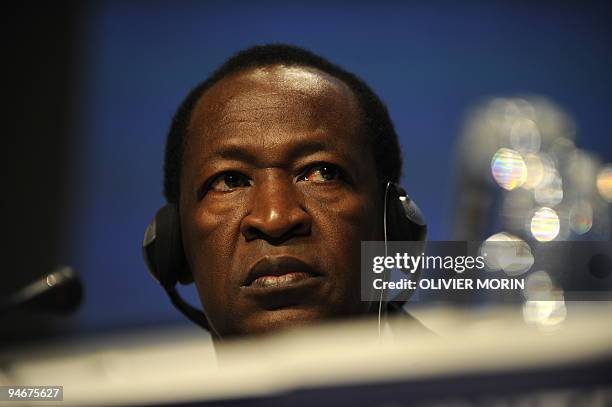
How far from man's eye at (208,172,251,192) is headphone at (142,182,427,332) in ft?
0.37

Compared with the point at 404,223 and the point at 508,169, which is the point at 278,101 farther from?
the point at 508,169

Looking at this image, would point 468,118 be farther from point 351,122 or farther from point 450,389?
point 450,389

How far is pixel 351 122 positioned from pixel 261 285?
287 mm

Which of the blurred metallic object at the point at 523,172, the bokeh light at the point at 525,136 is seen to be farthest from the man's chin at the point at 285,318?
the bokeh light at the point at 525,136

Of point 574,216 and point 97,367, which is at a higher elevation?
point 574,216

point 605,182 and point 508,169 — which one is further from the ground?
point 508,169

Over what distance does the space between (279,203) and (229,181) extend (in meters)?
0.11

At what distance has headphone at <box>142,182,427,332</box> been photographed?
1.32 meters

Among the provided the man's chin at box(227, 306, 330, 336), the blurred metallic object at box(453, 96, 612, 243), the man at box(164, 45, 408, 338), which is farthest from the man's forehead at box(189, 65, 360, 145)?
the blurred metallic object at box(453, 96, 612, 243)

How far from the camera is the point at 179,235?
1.35 metres

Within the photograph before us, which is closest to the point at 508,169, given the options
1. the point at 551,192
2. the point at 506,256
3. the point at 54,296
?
the point at 551,192

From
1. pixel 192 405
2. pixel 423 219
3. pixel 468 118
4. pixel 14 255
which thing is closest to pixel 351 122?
pixel 423 219

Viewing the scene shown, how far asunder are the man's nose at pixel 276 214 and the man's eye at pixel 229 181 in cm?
3

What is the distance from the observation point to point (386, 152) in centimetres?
139
